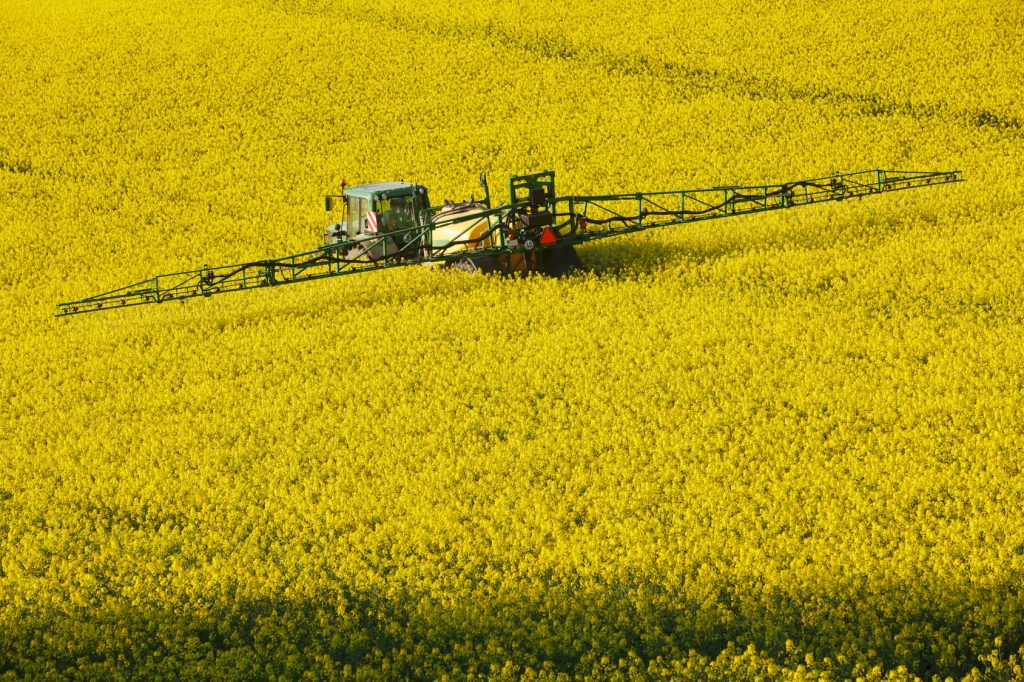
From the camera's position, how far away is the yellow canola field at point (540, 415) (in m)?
9.78

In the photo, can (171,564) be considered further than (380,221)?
No

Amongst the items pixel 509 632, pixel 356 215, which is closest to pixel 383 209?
pixel 356 215

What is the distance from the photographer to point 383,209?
20.5 meters

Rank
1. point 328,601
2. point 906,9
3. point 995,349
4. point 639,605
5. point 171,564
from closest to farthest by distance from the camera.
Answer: point 639,605, point 328,601, point 171,564, point 995,349, point 906,9

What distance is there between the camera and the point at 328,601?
1046 centimetres

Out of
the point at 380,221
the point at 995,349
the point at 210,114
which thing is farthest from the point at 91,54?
the point at 995,349

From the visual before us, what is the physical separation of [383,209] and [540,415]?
8149mm

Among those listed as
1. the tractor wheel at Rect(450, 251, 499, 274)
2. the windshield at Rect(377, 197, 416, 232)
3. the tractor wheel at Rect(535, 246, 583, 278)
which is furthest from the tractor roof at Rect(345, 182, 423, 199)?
the tractor wheel at Rect(535, 246, 583, 278)

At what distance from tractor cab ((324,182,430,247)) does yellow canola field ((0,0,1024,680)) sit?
3.58 feet

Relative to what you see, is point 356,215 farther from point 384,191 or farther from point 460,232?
point 460,232

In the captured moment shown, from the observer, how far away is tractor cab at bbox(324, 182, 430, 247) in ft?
66.6

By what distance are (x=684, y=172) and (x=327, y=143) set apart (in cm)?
1159

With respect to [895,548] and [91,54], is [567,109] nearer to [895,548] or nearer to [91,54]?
[91,54]

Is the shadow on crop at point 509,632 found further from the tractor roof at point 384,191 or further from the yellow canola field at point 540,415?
the tractor roof at point 384,191
